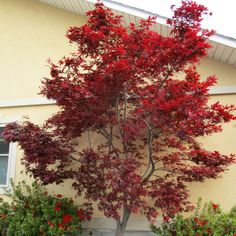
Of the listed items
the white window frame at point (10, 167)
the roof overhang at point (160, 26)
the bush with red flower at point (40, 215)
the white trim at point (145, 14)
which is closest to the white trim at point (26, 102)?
the white window frame at point (10, 167)

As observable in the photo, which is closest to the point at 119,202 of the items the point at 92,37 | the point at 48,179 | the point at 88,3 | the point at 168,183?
the point at 168,183

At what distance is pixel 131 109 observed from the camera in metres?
6.97

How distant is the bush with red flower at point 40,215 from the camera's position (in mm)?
6973

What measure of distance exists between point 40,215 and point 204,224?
288cm

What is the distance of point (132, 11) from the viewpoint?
314 inches

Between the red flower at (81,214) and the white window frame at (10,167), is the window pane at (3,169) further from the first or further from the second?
the red flower at (81,214)

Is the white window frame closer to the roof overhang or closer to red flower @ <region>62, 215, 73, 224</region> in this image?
red flower @ <region>62, 215, 73, 224</region>

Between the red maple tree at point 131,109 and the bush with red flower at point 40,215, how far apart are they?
62cm

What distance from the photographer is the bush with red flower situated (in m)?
6.97

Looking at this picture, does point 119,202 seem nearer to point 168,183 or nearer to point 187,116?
point 168,183

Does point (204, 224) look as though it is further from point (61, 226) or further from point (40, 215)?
point (40, 215)

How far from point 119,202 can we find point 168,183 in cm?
90

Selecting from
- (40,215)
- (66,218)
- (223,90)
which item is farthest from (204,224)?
(40,215)

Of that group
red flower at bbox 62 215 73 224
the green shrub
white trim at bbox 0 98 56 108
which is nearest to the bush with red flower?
red flower at bbox 62 215 73 224
